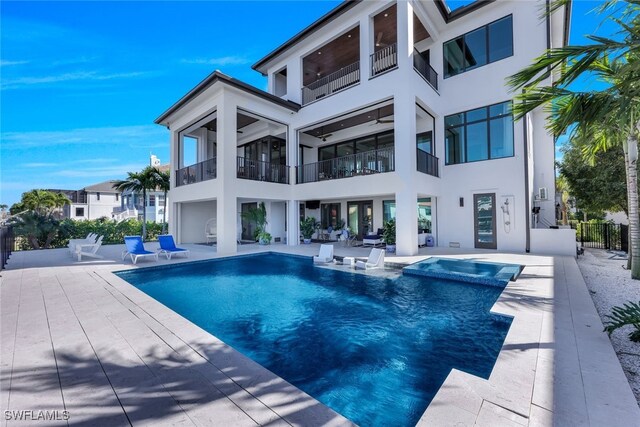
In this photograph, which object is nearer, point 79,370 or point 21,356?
point 79,370

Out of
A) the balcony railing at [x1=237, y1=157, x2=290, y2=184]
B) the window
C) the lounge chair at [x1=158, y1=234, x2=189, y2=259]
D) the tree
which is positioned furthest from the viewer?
the window

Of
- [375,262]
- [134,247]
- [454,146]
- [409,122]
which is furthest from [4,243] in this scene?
[454,146]

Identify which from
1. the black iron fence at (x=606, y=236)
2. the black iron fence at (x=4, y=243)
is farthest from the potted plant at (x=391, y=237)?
the black iron fence at (x=4, y=243)

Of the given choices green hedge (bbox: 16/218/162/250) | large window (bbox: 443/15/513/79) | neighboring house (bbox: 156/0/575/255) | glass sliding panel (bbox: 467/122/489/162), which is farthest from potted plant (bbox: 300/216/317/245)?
green hedge (bbox: 16/218/162/250)

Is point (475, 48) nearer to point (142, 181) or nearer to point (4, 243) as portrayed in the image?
point (4, 243)

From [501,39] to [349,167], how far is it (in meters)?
8.71

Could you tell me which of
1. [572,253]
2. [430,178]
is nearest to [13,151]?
[430,178]

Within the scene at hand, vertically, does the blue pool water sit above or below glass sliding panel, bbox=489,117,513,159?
below

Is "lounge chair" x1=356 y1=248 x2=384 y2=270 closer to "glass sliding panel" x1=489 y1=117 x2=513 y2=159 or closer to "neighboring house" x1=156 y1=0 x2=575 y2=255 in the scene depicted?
"neighboring house" x1=156 y1=0 x2=575 y2=255

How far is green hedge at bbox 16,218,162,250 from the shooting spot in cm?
1617

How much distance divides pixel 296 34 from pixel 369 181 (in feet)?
28.0

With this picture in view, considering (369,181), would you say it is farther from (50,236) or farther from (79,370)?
(50,236)

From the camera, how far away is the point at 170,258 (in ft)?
36.2

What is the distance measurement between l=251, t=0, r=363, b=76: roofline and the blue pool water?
11.5m
